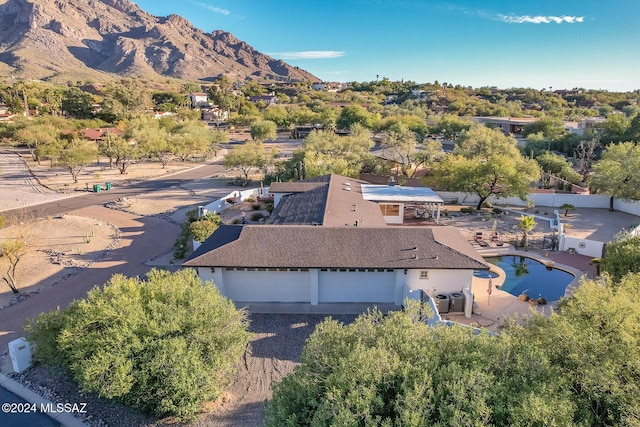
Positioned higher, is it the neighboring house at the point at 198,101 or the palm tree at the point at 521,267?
the neighboring house at the point at 198,101

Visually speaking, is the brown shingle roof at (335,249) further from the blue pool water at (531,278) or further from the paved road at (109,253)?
the paved road at (109,253)

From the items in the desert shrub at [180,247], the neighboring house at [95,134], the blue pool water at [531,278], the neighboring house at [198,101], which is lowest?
the blue pool water at [531,278]

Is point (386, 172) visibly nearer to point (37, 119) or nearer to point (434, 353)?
point (434, 353)

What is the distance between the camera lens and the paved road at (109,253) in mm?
21641

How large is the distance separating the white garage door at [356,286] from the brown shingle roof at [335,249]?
98 cm

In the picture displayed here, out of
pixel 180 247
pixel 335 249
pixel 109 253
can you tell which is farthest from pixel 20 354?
pixel 335 249

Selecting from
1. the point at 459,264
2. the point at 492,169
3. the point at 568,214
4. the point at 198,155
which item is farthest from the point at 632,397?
the point at 198,155

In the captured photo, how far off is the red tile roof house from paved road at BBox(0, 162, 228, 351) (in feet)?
27.5

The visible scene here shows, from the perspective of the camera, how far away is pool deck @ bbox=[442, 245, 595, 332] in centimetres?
1980

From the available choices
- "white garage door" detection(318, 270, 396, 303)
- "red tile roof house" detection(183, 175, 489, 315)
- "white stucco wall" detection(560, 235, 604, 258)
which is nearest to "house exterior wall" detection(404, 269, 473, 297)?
"red tile roof house" detection(183, 175, 489, 315)

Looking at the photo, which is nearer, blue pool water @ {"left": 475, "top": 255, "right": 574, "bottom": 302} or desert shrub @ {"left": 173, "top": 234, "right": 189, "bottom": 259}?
blue pool water @ {"left": 475, "top": 255, "right": 574, "bottom": 302}

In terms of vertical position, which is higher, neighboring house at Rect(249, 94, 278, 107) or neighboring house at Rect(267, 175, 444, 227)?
neighboring house at Rect(249, 94, 278, 107)

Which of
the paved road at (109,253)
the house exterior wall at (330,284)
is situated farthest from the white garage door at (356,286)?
the paved road at (109,253)

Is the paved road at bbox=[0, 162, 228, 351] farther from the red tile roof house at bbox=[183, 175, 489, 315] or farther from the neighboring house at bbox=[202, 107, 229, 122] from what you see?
the neighboring house at bbox=[202, 107, 229, 122]
